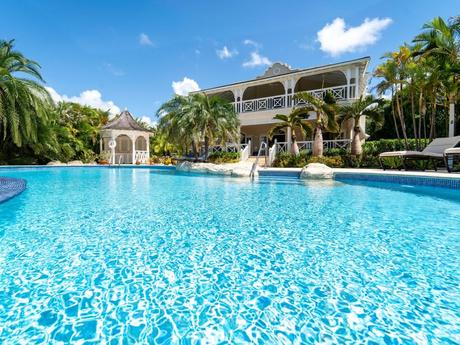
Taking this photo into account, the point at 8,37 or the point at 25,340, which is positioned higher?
the point at 8,37

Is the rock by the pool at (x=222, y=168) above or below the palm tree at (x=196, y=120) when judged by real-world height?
below

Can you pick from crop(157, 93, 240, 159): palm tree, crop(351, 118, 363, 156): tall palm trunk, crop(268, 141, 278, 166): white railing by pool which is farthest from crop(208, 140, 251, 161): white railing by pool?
crop(351, 118, 363, 156): tall palm trunk

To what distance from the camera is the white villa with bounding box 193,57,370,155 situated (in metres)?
17.3

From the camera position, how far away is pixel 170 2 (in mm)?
14766

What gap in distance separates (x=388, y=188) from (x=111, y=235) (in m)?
9.94

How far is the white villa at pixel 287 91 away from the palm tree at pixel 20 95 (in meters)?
12.9

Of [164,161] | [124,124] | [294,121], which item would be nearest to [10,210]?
[294,121]

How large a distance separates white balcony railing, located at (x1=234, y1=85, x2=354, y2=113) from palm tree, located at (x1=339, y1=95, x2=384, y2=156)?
2181 millimetres

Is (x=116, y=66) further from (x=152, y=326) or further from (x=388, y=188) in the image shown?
(x=152, y=326)

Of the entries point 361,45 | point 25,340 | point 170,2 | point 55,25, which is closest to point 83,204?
point 25,340

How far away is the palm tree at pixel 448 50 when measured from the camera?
12.1 m

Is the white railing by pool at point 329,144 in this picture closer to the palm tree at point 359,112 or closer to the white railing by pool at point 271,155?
the white railing by pool at point 271,155

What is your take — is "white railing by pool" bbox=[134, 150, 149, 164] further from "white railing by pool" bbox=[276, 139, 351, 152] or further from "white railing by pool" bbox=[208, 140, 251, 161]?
"white railing by pool" bbox=[276, 139, 351, 152]

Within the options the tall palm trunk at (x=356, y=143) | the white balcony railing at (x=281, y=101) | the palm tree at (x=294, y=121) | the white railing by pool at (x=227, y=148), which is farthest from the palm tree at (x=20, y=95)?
the tall palm trunk at (x=356, y=143)
